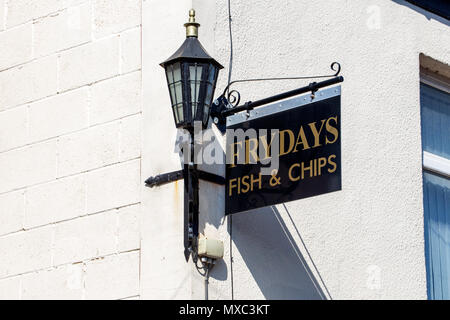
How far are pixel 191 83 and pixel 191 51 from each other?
7.9 inches

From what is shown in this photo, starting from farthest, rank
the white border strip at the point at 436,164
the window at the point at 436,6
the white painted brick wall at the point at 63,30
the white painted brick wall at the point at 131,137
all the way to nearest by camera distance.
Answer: the window at the point at 436,6, the white border strip at the point at 436,164, the white painted brick wall at the point at 63,30, the white painted brick wall at the point at 131,137

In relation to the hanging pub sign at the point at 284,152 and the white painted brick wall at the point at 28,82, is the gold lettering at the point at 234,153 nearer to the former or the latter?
the hanging pub sign at the point at 284,152

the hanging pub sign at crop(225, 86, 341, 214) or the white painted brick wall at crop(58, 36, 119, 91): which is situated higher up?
the white painted brick wall at crop(58, 36, 119, 91)

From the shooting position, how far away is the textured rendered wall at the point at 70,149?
23.3 feet

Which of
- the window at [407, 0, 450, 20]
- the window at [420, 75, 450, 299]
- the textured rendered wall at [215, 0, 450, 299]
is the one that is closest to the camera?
the textured rendered wall at [215, 0, 450, 299]

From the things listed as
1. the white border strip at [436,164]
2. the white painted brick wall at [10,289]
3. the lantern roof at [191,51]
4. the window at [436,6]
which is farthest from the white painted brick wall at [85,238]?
the window at [436,6]

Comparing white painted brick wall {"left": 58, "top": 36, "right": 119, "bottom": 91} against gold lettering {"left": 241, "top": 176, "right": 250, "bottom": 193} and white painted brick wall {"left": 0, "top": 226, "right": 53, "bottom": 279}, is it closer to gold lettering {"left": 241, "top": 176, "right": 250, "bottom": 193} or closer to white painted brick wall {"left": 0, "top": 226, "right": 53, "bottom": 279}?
white painted brick wall {"left": 0, "top": 226, "right": 53, "bottom": 279}

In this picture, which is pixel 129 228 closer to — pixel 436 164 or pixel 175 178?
pixel 175 178

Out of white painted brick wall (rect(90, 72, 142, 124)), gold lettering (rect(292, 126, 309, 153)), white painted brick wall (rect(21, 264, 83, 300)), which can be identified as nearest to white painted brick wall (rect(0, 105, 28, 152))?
white painted brick wall (rect(90, 72, 142, 124))

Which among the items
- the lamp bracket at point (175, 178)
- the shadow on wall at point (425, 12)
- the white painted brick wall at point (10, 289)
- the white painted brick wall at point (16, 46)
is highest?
the shadow on wall at point (425, 12)

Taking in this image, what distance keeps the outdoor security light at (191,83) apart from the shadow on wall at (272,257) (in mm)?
748

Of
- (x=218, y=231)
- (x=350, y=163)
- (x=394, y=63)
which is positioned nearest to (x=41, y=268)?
(x=218, y=231)

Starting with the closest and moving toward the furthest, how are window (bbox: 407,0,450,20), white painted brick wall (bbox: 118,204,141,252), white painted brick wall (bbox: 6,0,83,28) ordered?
1. white painted brick wall (bbox: 118,204,141,252)
2. white painted brick wall (bbox: 6,0,83,28)
3. window (bbox: 407,0,450,20)

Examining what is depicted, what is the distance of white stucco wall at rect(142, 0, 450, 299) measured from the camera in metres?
6.86
